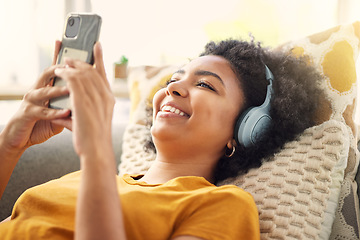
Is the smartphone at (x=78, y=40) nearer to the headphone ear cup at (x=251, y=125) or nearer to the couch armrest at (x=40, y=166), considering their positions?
the headphone ear cup at (x=251, y=125)

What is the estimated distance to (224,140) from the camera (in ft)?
3.85

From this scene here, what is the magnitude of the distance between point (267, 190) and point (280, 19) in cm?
188

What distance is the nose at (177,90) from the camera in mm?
1127

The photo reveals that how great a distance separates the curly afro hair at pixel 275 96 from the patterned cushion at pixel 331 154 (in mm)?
31

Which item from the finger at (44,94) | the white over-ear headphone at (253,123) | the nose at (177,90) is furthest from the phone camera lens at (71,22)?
the white over-ear headphone at (253,123)

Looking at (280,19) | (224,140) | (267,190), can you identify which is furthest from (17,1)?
(267,190)

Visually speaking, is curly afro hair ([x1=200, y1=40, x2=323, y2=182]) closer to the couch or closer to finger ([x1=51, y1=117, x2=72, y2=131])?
the couch

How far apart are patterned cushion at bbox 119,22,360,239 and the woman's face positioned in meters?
0.18

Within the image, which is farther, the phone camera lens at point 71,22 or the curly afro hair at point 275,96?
the curly afro hair at point 275,96

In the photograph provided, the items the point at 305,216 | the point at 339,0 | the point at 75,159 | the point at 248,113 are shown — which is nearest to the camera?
the point at 305,216

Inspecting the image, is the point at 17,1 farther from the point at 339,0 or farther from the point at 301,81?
the point at 339,0

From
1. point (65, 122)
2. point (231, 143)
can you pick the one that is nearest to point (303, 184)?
point (231, 143)

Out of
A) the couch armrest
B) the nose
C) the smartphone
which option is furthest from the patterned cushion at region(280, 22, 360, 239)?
the couch armrest

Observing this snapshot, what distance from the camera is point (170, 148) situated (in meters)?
1.11
